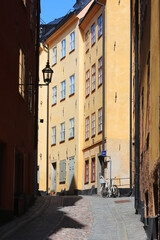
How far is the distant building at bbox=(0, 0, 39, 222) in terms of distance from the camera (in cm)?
1541

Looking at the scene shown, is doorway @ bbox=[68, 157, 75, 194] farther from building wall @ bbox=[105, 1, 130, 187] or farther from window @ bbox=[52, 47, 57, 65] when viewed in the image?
window @ bbox=[52, 47, 57, 65]

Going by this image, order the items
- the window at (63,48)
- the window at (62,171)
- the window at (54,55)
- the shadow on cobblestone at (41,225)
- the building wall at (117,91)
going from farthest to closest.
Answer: the window at (54,55) < the window at (63,48) < the window at (62,171) < the building wall at (117,91) < the shadow on cobblestone at (41,225)

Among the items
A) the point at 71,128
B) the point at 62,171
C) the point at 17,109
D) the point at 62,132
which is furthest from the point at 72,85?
the point at 17,109

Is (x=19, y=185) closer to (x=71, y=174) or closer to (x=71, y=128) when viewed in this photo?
(x=71, y=174)

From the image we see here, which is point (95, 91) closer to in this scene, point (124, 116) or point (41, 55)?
point (124, 116)

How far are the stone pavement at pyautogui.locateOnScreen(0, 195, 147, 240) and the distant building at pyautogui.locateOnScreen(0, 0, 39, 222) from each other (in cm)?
70

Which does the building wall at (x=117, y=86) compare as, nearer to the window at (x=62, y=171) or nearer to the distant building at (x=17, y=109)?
the window at (x=62, y=171)

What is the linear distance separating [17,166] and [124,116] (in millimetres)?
14215

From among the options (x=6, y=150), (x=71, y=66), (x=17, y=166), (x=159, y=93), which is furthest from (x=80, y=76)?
(x=159, y=93)

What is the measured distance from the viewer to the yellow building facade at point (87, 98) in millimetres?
32219

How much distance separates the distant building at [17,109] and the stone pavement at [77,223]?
696 mm

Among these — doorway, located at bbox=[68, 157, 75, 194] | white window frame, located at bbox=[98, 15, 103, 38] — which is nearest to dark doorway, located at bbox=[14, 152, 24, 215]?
white window frame, located at bbox=[98, 15, 103, 38]

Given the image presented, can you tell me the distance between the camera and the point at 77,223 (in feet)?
51.3

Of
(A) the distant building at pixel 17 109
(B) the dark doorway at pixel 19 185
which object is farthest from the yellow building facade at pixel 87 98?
(B) the dark doorway at pixel 19 185
